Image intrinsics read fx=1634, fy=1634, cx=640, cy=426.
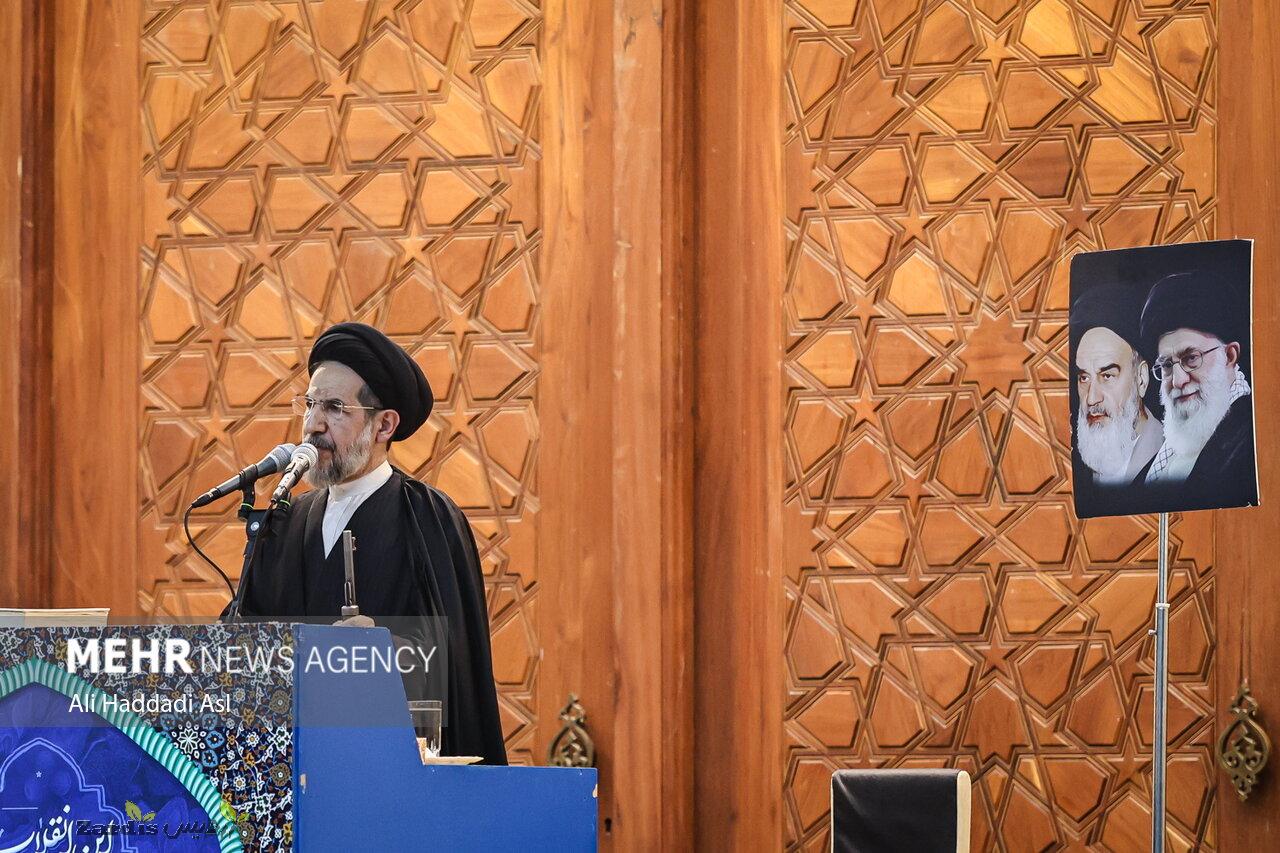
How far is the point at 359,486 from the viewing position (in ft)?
12.5

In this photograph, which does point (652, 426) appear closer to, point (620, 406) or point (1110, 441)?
point (620, 406)

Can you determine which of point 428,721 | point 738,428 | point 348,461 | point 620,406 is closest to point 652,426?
point 620,406

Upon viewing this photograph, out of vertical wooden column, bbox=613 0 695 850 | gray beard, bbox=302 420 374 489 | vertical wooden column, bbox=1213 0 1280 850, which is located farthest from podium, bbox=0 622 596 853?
vertical wooden column, bbox=1213 0 1280 850

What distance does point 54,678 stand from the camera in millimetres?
2018

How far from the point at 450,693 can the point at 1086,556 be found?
2.04 meters

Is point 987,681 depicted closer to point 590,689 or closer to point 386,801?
point 590,689

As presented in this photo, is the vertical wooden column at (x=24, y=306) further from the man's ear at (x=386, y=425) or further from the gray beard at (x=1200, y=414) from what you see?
the gray beard at (x=1200, y=414)

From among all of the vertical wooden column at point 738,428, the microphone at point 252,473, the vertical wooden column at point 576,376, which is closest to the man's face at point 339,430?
the microphone at point 252,473

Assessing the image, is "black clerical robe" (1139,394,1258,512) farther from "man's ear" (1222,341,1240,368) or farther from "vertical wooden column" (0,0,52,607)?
"vertical wooden column" (0,0,52,607)

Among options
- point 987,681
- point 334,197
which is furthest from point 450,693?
point 334,197

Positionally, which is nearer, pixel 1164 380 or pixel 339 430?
pixel 1164 380

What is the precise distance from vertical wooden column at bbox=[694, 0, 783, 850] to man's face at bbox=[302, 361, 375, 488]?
1357mm

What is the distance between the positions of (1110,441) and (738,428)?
4.72 ft

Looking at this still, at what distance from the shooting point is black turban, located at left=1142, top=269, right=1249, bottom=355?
11.6ft
